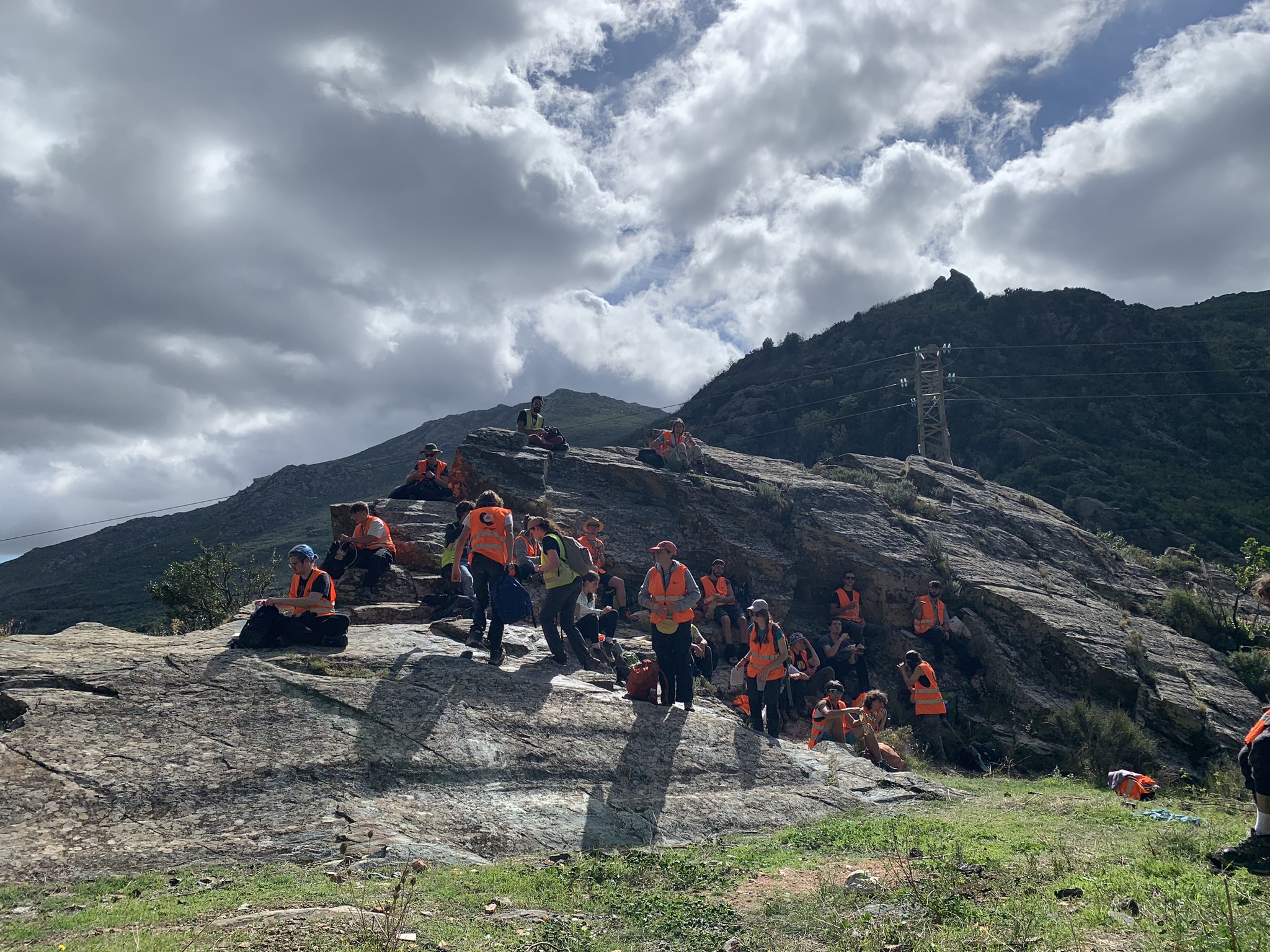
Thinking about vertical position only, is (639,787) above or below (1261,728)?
below

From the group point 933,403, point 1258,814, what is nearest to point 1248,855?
point 1258,814

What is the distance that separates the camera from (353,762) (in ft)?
22.6

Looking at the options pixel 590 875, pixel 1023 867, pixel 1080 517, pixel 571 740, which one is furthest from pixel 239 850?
pixel 1080 517

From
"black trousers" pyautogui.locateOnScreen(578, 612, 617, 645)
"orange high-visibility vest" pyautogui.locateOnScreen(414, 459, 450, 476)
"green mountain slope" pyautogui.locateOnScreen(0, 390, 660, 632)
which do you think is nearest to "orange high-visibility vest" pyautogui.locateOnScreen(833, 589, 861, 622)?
"black trousers" pyautogui.locateOnScreen(578, 612, 617, 645)

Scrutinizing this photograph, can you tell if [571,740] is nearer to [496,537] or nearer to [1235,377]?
[496,537]

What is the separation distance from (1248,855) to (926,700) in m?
7.72

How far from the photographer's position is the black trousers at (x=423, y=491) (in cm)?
1575

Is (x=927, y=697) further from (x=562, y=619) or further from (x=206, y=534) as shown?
(x=206, y=534)

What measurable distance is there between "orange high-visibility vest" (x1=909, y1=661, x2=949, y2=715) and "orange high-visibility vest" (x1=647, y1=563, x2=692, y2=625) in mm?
5301

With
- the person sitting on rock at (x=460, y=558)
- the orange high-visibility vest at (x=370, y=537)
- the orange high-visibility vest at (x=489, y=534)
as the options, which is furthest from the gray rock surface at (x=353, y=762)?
the orange high-visibility vest at (x=370, y=537)

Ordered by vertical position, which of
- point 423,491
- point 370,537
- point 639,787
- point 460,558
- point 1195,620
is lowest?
point 639,787

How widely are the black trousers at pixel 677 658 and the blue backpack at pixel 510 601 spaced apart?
169cm

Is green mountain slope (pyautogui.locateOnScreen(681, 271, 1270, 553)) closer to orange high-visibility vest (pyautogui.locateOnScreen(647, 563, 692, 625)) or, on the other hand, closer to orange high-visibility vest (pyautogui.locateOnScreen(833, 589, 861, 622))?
orange high-visibility vest (pyautogui.locateOnScreen(833, 589, 861, 622))

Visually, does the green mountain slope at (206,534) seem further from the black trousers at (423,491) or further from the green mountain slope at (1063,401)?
the black trousers at (423,491)
